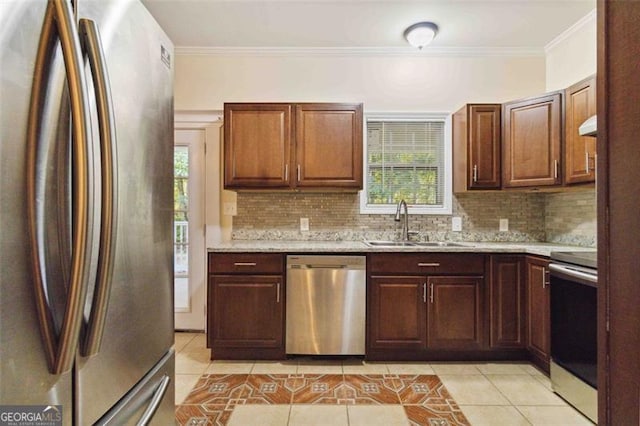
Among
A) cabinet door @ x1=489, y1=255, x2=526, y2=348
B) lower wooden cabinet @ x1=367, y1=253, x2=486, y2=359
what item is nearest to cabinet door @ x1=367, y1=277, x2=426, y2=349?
lower wooden cabinet @ x1=367, y1=253, x2=486, y2=359

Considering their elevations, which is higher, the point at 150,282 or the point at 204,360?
the point at 150,282

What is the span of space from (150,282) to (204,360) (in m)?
1.96

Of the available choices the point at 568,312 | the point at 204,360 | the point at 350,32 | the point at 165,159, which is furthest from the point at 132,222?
the point at 350,32

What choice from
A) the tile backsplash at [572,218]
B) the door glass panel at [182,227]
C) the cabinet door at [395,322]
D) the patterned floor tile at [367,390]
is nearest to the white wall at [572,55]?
the tile backsplash at [572,218]

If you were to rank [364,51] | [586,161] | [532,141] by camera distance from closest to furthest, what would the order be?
[586,161] < [532,141] < [364,51]

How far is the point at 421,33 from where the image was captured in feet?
9.12

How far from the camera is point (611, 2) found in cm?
74

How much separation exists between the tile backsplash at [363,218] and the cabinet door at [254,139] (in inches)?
16.6

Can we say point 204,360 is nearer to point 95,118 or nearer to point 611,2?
point 95,118

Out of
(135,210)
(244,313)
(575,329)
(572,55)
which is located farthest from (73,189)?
(572,55)

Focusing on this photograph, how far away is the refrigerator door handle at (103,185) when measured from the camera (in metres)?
0.68

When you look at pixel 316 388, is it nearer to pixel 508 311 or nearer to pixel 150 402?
pixel 150 402

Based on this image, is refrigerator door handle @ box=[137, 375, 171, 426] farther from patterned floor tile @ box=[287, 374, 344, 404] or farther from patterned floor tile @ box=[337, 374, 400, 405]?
patterned floor tile @ box=[337, 374, 400, 405]

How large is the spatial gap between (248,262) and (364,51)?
2.27 metres
